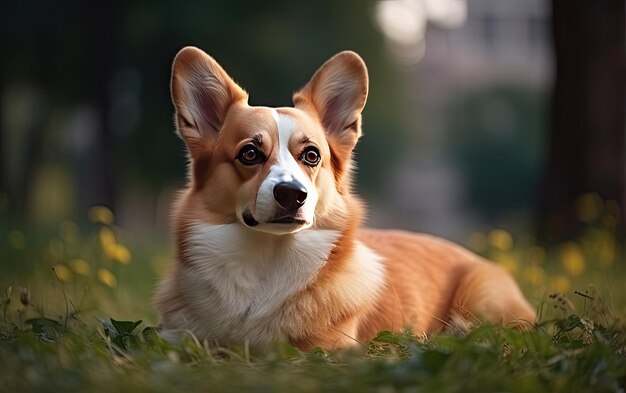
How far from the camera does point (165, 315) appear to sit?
3664 mm

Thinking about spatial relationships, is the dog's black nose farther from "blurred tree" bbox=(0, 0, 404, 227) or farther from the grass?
"blurred tree" bbox=(0, 0, 404, 227)

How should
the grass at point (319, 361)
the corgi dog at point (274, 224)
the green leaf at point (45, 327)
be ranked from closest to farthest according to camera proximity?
the grass at point (319, 361), the green leaf at point (45, 327), the corgi dog at point (274, 224)

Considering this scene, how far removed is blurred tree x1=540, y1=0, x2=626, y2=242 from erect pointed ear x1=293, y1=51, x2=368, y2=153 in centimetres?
435

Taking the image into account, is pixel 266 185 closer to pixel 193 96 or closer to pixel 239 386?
pixel 193 96

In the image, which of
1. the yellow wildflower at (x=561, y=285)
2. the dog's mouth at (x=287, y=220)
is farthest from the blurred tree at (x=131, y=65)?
the dog's mouth at (x=287, y=220)

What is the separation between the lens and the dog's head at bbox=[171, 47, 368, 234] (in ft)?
11.0

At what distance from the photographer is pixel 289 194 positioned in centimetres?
326

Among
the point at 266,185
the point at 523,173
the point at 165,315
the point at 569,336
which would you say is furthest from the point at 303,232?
the point at 523,173

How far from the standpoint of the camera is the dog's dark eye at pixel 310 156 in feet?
11.6

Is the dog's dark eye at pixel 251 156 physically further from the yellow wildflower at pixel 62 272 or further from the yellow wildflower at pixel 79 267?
the yellow wildflower at pixel 79 267

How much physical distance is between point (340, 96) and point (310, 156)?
0.51 meters

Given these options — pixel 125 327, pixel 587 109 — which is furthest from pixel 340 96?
pixel 587 109

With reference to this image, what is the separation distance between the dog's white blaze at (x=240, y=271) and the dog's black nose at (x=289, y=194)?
297 millimetres

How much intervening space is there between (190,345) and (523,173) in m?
28.3
